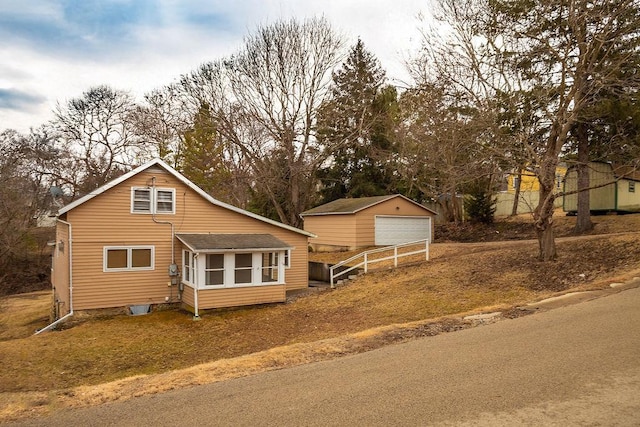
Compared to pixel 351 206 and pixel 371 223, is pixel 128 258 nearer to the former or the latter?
pixel 371 223

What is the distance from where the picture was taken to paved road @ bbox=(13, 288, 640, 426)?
5102 mm

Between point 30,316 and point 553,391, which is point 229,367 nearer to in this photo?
point 553,391

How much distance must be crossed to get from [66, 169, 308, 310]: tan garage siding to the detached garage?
402 inches

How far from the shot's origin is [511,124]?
16922mm

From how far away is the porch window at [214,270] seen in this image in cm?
1675

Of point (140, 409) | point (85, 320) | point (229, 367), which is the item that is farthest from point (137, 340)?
point (140, 409)

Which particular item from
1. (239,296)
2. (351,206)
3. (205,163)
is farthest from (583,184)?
(205,163)

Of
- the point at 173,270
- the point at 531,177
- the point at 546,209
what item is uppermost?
the point at 531,177

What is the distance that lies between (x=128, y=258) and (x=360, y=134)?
22.6 metres

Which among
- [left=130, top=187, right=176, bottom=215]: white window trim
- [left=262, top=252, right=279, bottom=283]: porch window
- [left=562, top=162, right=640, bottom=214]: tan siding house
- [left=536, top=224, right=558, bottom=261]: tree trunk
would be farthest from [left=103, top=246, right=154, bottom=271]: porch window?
[left=562, top=162, right=640, bottom=214]: tan siding house

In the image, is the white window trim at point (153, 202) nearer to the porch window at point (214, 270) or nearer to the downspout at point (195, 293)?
the downspout at point (195, 293)

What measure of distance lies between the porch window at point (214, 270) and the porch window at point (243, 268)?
561mm

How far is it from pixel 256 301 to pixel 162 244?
4.24m

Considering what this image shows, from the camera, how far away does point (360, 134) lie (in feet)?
117
